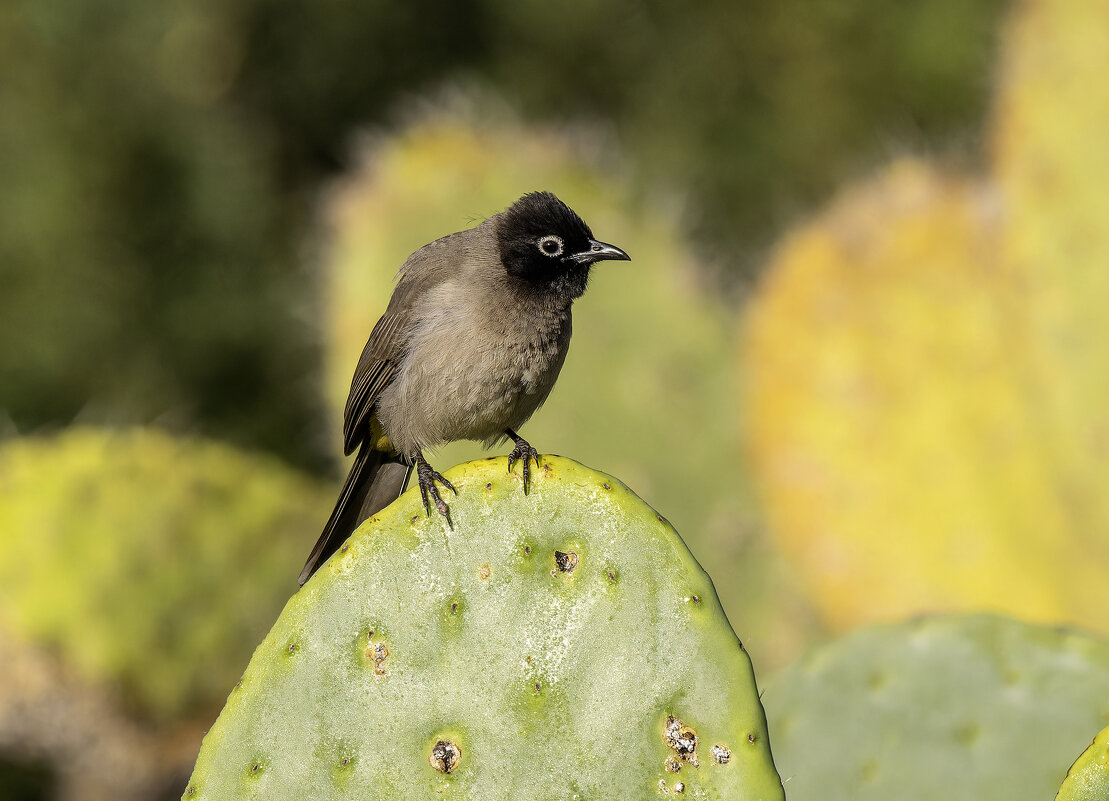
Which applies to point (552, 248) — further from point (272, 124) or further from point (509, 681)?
point (272, 124)

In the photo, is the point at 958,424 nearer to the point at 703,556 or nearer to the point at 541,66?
the point at 703,556

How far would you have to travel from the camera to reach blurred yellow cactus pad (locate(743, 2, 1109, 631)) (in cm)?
368

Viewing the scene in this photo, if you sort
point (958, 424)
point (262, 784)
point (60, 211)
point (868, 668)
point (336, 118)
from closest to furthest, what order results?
1. point (262, 784)
2. point (868, 668)
3. point (958, 424)
4. point (60, 211)
5. point (336, 118)

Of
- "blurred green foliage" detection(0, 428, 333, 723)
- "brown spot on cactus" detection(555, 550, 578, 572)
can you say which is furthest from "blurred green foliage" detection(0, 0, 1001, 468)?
"brown spot on cactus" detection(555, 550, 578, 572)

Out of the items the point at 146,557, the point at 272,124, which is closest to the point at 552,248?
the point at 146,557

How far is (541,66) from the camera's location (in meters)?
9.15

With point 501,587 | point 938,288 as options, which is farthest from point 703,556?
point 501,587

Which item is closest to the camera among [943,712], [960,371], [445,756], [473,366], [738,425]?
[445,756]

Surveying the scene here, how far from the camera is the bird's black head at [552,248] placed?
3150 mm

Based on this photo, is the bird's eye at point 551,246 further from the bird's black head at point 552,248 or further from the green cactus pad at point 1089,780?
the green cactus pad at point 1089,780

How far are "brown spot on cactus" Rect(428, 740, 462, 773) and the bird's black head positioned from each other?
1497 mm

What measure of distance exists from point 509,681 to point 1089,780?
0.84m

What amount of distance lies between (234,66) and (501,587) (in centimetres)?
764

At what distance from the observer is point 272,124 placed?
8734 millimetres
